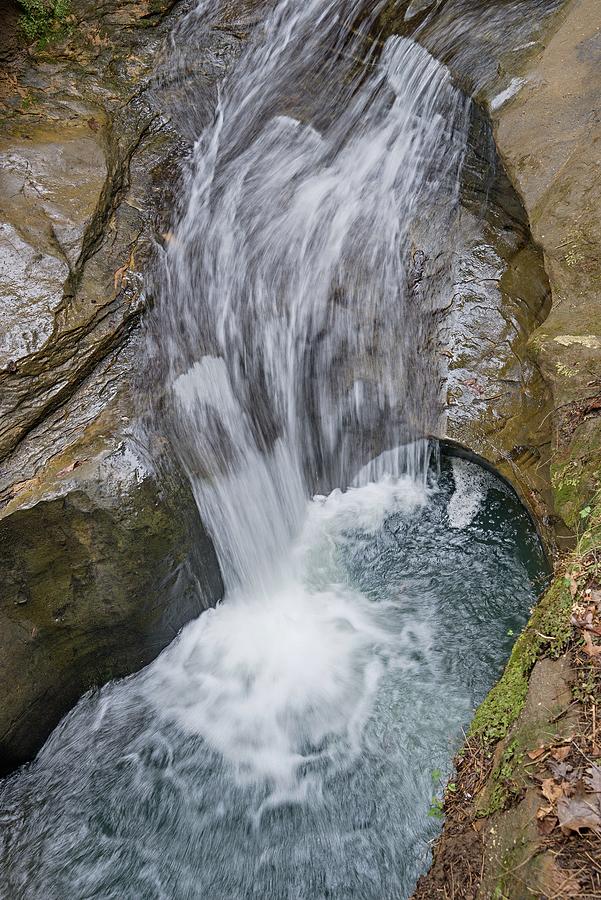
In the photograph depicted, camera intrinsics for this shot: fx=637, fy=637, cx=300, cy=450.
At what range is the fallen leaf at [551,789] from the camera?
2.23 metres

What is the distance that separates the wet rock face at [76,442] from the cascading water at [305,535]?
10.0 inches

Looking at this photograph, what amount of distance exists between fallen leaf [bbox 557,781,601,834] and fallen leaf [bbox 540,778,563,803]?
19 millimetres

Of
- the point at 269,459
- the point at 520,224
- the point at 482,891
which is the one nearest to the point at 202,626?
the point at 269,459

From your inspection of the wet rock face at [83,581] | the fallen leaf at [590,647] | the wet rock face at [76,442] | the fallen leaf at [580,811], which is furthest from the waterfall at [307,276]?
the fallen leaf at [580,811]

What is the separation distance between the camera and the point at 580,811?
214cm

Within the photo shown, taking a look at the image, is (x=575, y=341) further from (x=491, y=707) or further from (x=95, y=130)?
(x=95, y=130)

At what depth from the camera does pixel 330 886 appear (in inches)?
135

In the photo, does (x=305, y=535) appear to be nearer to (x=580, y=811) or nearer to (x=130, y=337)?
(x=130, y=337)

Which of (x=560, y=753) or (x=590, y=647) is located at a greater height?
(x=590, y=647)

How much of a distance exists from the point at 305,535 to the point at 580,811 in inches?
121

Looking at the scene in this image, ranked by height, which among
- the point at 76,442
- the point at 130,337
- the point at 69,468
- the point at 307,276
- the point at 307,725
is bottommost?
the point at 307,725

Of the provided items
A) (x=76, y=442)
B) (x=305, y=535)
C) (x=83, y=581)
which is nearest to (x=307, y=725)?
(x=305, y=535)

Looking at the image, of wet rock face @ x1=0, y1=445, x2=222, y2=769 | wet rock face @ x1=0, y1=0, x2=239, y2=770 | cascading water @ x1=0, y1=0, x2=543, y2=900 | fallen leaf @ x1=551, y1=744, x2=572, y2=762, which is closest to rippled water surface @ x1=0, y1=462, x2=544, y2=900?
cascading water @ x1=0, y1=0, x2=543, y2=900

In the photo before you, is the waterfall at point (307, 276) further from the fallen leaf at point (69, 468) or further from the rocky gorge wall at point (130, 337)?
the fallen leaf at point (69, 468)
